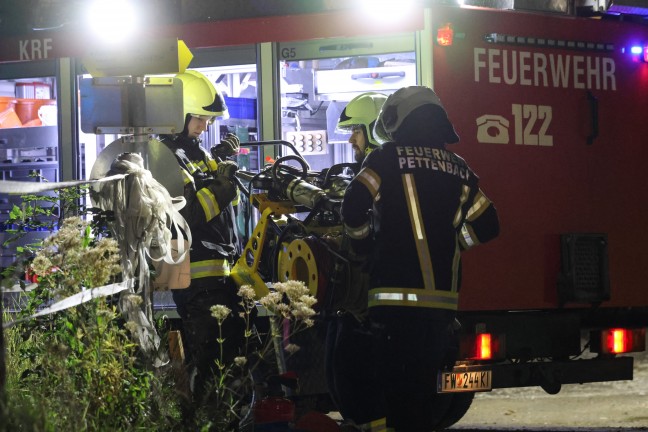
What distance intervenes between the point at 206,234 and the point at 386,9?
1646 mm

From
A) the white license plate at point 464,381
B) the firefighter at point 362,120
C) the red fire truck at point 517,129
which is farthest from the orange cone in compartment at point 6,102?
the white license plate at point 464,381

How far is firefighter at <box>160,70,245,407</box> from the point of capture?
22.8ft

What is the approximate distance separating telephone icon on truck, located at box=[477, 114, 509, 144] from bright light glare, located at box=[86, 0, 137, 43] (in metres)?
2.06

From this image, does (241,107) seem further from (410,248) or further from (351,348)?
(410,248)

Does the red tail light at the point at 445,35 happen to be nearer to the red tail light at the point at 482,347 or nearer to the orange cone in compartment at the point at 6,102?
the red tail light at the point at 482,347

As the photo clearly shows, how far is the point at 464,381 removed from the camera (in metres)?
6.77

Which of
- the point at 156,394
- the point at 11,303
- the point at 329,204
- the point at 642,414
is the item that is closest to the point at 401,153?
the point at 329,204

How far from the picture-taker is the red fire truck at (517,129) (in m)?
7.29

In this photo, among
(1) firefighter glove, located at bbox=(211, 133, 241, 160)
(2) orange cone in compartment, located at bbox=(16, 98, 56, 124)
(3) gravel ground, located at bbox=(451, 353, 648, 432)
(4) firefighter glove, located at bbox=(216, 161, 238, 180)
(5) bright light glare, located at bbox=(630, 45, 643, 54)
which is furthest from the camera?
(3) gravel ground, located at bbox=(451, 353, 648, 432)

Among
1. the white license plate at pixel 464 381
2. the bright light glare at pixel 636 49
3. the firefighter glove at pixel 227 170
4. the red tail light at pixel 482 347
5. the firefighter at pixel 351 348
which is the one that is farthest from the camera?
the bright light glare at pixel 636 49

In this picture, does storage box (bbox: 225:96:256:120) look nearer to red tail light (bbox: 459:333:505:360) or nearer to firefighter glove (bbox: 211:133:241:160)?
firefighter glove (bbox: 211:133:241:160)

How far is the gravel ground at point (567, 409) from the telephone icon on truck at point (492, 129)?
226 cm

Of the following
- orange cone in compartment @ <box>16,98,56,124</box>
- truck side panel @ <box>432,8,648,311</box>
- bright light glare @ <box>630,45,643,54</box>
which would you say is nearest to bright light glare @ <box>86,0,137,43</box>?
orange cone in compartment @ <box>16,98,56,124</box>

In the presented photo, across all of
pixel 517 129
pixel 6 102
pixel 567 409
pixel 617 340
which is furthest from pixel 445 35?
pixel 567 409
